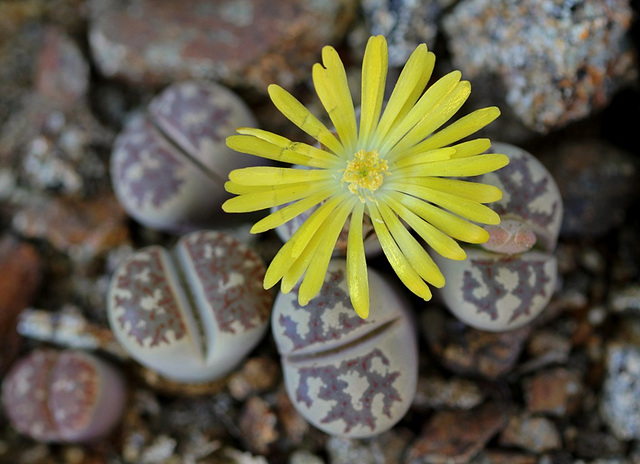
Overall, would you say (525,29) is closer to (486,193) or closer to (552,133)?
(552,133)

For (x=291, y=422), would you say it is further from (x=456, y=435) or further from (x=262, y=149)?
(x=262, y=149)

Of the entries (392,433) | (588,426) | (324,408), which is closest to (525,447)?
(588,426)

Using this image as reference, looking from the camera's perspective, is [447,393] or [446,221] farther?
[447,393]

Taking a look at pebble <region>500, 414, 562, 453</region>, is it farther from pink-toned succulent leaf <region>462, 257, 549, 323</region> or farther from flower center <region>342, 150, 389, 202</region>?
flower center <region>342, 150, 389, 202</region>

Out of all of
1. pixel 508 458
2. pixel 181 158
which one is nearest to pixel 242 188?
pixel 181 158

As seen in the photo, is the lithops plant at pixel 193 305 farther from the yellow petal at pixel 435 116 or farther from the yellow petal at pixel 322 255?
the yellow petal at pixel 435 116

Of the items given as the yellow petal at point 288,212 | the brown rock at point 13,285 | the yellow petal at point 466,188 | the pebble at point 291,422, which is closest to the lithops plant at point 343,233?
the yellow petal at point 288,212
